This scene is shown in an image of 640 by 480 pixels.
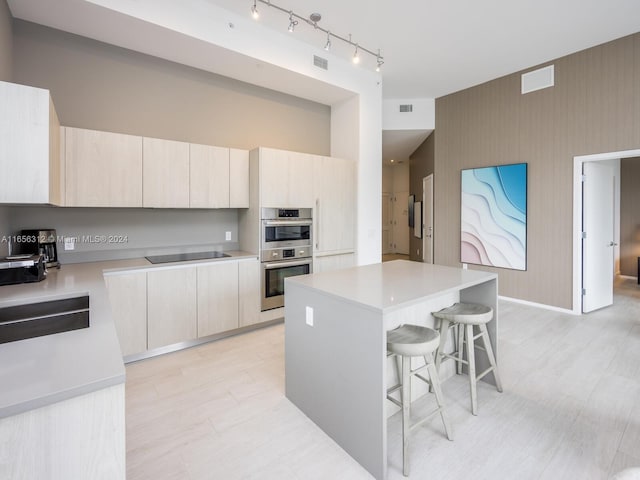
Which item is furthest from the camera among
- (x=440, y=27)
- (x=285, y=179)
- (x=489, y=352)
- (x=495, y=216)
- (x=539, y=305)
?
(x=495, y=216)

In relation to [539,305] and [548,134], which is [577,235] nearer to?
[539,305]

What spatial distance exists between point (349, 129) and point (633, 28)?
3.32 m

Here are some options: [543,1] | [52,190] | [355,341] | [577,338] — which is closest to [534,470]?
[355,341]

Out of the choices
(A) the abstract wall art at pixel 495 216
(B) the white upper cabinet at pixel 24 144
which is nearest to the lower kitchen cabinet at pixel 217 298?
(B) the white upper cabinet at pixel 24 144

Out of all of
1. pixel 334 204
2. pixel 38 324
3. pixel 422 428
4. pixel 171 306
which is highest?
pixel 334 204

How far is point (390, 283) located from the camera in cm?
212

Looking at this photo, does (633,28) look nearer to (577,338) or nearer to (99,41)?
(577,338)

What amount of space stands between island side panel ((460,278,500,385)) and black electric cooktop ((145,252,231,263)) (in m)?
2.49

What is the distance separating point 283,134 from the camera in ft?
14.8

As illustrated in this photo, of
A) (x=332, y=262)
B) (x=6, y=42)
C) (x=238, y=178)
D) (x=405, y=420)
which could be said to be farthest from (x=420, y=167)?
(x=6, y=42)

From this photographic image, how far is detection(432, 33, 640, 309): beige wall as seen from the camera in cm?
379

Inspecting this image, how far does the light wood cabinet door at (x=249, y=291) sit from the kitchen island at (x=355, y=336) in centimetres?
136

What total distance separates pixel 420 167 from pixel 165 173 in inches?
220

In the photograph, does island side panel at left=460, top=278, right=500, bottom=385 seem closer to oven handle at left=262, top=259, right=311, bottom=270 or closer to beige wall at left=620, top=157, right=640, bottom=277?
oven handle at left=262, top=259, right=311, bottom=270
